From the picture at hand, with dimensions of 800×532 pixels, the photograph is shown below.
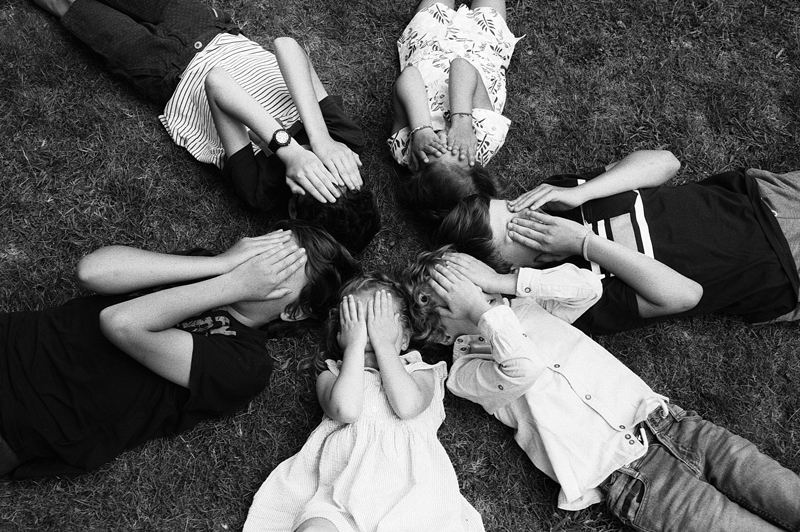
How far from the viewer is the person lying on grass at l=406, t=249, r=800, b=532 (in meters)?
2.74

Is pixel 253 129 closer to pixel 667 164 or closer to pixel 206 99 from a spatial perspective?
pixel 206 99

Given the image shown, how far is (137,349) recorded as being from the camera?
104 inches

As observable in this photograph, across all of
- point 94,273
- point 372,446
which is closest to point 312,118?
point 94,273

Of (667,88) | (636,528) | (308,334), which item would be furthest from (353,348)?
(667,88)

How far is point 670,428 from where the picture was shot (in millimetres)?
2994

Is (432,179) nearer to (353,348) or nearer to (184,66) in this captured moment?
(353,348)

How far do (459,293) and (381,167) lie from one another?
1.02 m

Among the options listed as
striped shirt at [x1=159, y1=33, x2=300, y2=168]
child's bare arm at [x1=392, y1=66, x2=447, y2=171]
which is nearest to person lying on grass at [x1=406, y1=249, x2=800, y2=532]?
child's bare arm at [x1=392, y1=66, x2=447, y2=171]

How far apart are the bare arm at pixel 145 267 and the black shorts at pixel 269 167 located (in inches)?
13.0

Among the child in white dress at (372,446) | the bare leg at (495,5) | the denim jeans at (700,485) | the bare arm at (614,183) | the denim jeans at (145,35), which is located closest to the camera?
the child in white dress at (372,446)

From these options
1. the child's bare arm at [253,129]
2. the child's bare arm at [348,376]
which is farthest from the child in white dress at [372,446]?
the child's bare arm at [253,129]

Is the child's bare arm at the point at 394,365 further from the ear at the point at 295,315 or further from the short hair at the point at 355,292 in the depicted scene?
the ear at the point at 295,315

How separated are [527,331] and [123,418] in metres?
1.87

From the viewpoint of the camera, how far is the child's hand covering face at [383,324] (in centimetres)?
288
